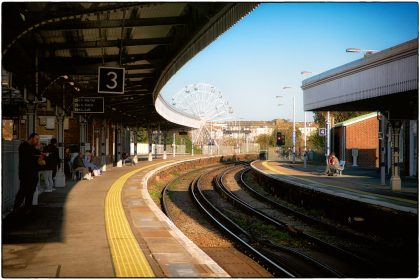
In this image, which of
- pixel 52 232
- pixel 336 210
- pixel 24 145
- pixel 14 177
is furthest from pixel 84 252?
pixel 336 210

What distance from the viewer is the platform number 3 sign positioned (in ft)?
44.6

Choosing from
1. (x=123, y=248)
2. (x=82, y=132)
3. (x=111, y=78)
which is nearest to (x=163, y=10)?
(x=111, y=78)

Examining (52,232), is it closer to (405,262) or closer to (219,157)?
(405,262)

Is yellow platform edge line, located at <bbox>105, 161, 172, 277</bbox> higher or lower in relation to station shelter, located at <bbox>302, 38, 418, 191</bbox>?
lower

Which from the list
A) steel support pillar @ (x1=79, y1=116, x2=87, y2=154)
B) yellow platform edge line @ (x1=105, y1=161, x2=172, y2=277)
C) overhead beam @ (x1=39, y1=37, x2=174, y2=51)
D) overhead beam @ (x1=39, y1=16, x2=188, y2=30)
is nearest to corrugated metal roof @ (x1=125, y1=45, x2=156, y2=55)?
overhead beam @ (x1=39, y1=37, x2=174, y2=51)

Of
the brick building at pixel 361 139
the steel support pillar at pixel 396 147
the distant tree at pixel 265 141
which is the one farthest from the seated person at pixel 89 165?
the distant tree at pixel 265 141

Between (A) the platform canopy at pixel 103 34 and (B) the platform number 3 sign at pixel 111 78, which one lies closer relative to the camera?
(A) the platform canopy at pixel 103 34

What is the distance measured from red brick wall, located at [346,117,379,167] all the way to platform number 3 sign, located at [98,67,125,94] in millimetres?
29528

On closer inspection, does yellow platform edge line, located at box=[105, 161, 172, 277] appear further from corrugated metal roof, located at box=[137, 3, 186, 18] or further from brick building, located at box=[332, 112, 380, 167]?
brick building, located at box=[332, 112, 380, 167]

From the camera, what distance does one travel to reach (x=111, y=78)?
13648mm

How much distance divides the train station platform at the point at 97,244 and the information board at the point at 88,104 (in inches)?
238

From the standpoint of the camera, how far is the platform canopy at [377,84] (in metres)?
15.3

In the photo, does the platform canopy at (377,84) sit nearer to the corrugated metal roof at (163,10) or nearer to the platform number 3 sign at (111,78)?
the corrugated metal roof at (163,10)

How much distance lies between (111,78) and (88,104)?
651 cm
